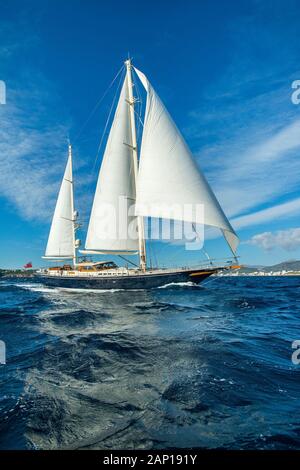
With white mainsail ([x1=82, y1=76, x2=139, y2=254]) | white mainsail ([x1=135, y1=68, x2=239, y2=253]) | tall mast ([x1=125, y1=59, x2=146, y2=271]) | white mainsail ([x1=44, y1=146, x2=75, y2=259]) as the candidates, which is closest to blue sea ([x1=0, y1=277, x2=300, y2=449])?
white mainsail ([x1=135, y1=68, x2=239, y2=253])

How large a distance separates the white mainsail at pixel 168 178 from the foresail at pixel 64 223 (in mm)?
22493

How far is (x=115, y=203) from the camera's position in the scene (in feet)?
116

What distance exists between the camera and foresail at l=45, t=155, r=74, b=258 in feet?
161

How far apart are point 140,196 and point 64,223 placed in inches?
931

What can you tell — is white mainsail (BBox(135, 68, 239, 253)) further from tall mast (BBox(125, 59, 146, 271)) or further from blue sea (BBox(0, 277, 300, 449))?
blue sea (BBox(0, 277, 300, 449))

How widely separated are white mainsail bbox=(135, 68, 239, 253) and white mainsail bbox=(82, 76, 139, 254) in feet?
16.7

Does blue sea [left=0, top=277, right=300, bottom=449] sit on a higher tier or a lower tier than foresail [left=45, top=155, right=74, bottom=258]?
lower
